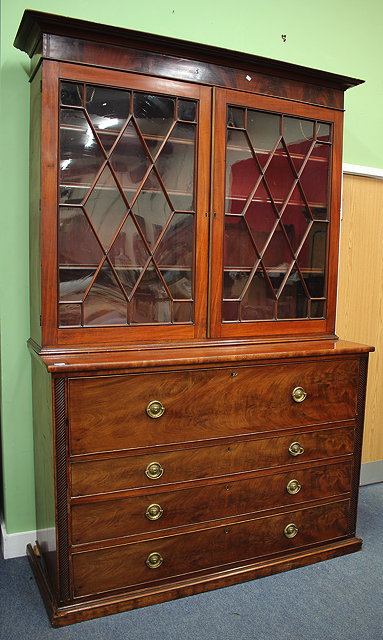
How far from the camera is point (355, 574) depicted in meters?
2.20

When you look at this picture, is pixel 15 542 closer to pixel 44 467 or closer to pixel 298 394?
pixel 44 467

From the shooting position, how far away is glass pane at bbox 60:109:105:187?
1.88m

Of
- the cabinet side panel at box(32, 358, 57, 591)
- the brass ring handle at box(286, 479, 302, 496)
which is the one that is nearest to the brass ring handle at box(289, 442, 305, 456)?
the brass ring handle at box(286, 479, 302, 496)

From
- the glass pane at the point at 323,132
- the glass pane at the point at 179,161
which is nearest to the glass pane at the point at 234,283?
the glass pane at the point at 179,161

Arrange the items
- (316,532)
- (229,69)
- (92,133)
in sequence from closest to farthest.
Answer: (92,133) → (229,69) → (316,532)

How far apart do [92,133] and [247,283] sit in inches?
33.3

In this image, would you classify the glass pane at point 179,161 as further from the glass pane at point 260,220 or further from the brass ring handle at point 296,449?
the brass ring handle at point 296,449

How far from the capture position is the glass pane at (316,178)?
7.53ft

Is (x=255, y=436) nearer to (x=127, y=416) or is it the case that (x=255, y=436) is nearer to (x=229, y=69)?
(x=127, y=416)

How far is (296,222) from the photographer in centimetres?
229

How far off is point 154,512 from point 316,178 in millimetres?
1548

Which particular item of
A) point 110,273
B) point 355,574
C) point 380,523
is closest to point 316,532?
point 355,574

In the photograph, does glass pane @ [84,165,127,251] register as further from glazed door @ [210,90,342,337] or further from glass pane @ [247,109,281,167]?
glass pane @ [247,109,281,167]

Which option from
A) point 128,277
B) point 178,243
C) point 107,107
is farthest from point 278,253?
point 107,107
